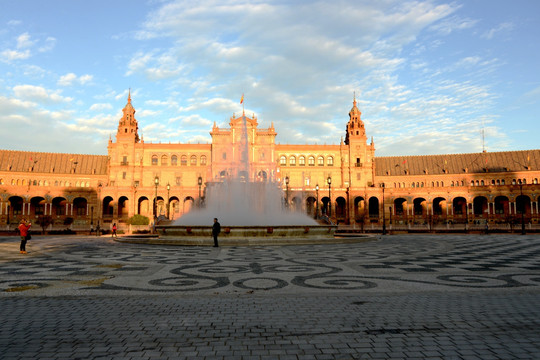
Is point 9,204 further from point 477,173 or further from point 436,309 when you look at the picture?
point 477,173

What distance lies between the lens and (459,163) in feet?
275

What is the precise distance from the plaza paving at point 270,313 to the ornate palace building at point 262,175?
61.2 metres

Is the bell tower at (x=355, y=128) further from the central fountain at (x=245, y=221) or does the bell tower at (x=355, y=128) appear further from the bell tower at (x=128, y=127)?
the central fountain at (x=245, y=221)

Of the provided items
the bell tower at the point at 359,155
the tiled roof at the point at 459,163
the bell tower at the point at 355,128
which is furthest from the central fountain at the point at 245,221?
the tiled roof at the point at 459,163

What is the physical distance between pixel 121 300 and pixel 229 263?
18.9ft

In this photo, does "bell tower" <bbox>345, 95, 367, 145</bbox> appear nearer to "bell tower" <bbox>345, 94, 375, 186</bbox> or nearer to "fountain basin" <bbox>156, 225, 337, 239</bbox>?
"bell tower" <bbox>345, 94, 375, 186</bbox>

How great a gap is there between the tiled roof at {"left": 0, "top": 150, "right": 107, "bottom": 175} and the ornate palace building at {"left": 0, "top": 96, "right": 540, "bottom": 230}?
0.20m

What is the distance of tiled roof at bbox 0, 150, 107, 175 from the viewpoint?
78.6 meters

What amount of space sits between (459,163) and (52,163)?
298ft

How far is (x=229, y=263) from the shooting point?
1265 centimetres

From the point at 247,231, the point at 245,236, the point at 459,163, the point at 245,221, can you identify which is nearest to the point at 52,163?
the point at 245,221

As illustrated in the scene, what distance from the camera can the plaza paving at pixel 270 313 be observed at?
14.6 feet

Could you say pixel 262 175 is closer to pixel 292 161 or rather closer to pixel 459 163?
pixel 292 161

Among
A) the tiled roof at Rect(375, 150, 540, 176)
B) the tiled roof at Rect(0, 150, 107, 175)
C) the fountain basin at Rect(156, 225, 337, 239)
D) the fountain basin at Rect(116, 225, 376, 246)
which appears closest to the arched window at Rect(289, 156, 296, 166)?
the tiled roof at Rect(375, 150, 540, 176)
